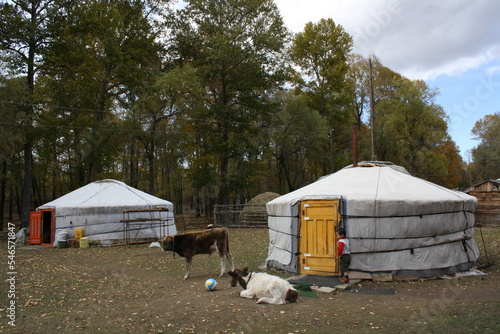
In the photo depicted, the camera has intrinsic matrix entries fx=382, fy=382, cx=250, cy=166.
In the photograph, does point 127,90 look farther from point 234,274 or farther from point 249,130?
point 234,274

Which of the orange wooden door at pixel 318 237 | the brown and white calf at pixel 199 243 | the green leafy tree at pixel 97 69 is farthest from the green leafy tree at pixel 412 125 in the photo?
the brown and white calf at pixel 199 243

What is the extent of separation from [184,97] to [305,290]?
16.7 metres

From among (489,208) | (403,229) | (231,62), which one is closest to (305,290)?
(403,229)

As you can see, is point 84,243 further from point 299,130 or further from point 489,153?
point 489,153

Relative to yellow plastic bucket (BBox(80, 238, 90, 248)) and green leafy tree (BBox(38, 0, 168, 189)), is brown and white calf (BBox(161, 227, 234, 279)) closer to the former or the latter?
yellow plastic bucket (BBox(80, 238, 90, 248))

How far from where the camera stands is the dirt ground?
14.9ft

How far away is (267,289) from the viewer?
562 centimetres

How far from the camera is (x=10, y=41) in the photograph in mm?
16438

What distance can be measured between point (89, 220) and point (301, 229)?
30.9ft

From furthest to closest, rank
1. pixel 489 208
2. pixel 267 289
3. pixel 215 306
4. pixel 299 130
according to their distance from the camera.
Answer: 1. pixel 299 130
2. pixel 489 208
3. pixel 267 289
4. pixel 215 306

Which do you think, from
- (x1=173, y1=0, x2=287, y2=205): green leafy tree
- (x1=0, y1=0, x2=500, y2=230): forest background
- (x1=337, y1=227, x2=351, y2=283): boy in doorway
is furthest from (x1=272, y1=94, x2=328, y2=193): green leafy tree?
(x1=337, y1=227, x2=351, y2=283): boy in doorway

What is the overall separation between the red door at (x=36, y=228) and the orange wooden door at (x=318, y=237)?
11.2m

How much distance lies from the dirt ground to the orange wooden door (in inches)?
32.5

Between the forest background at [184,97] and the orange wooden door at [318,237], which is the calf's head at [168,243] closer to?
the orange wooden door at [318,237]
